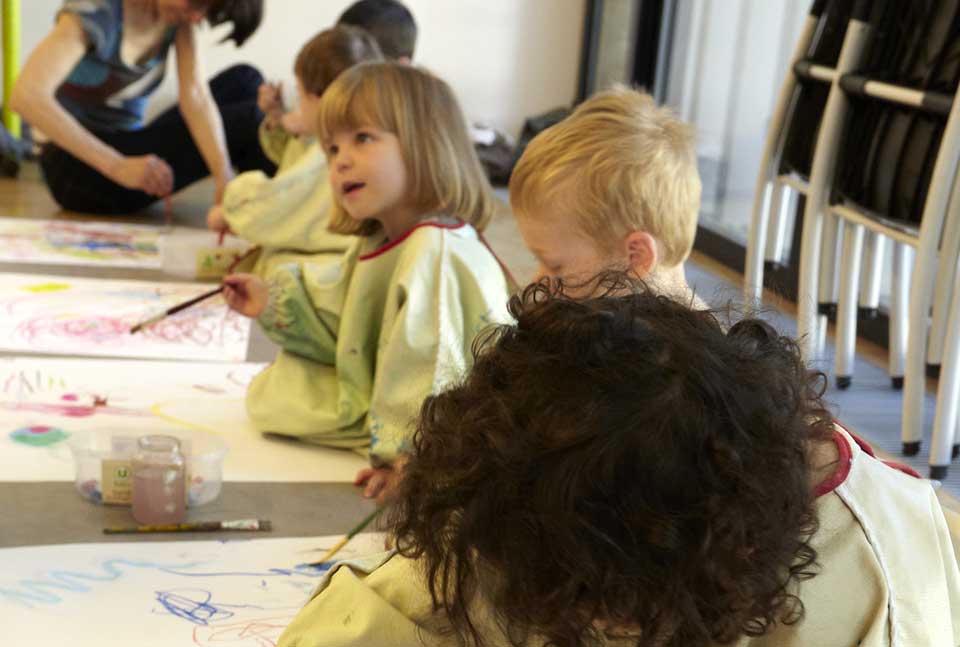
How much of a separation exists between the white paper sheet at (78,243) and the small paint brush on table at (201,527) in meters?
1.26

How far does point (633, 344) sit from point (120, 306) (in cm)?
162

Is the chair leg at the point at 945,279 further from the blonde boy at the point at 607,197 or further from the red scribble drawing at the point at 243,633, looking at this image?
the red scribble drawing at the point at 243,633

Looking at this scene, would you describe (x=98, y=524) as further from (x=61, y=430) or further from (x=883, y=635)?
(x=883, y=635)

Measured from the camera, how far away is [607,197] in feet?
3.79

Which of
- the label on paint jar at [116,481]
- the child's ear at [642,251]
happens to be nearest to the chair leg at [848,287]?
the child's ear at [642,251]

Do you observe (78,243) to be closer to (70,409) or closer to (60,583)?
(70,409)

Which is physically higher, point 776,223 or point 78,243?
point 776,223

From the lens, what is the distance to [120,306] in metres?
2.02

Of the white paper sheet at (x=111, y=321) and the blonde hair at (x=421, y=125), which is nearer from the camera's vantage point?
the blonde hair at (x=421, y=125)

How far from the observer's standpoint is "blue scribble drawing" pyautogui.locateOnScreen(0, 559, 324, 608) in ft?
3.34

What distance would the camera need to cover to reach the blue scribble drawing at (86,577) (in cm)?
102

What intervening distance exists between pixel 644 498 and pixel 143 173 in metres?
2.30

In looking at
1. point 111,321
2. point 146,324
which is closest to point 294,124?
point 111,321

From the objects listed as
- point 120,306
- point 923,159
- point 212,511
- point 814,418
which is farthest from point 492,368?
point 120,306
